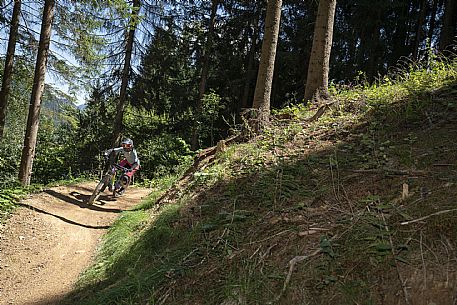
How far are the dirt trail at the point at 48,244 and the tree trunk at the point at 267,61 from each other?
466 cm

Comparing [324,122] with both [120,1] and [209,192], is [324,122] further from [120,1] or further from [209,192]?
→ [120,1]

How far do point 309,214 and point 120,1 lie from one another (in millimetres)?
7507

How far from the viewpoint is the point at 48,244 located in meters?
6.61

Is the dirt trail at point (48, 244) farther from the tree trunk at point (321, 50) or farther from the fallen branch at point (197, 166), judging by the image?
the tree trunk at point (321, 50)

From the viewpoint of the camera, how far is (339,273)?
256 centimetres

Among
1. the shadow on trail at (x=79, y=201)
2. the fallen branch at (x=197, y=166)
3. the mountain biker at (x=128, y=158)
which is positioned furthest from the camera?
the mountain biker at (x=128, y=158)

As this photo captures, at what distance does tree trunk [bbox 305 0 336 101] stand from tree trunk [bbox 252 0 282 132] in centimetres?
123

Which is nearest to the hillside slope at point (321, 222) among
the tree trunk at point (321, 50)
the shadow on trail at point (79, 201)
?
the tree trunk at point (321, 50)

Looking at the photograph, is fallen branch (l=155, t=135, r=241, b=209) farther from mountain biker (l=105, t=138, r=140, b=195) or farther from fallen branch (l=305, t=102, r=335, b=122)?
mountain biker (l=105, t=138, r=140, b=195)

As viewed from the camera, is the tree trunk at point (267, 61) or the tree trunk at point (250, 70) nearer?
the tree trunk at point (267, 61)

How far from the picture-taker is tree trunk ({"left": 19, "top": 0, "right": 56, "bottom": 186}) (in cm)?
1038

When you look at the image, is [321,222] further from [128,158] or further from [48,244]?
[128,158]

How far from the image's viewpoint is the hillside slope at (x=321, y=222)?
2453mm

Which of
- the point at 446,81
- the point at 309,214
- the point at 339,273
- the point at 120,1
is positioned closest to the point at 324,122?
the point at 446,81
